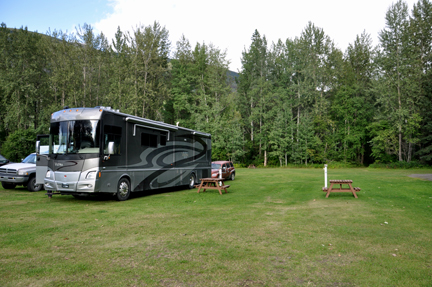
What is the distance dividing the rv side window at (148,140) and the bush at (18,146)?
1003 inches

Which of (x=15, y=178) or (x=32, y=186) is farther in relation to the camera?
(x=32, y=186)

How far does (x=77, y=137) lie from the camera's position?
11047mm

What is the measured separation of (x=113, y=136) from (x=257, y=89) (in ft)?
134

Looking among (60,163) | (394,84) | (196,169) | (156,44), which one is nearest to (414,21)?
(394,84)

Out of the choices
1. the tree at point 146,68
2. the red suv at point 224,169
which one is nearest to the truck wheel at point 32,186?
the red suv at point 224,169

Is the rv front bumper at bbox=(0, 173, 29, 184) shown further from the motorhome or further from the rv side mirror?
the rv side mirror

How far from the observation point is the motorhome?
10781 millimetres

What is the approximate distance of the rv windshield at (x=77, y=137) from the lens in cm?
1088

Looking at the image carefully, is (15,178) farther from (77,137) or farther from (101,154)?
(101,154)

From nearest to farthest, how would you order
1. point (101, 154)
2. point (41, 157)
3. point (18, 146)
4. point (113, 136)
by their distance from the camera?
point (101, 154), point (113, 136), point (41, 157), point (18, 146)


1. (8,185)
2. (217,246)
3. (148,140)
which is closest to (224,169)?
(148,140)

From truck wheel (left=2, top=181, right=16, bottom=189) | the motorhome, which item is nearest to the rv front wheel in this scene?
the motorhome

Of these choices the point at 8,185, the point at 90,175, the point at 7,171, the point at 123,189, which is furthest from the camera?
the point at 8,185

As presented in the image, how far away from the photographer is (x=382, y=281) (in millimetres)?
3834
